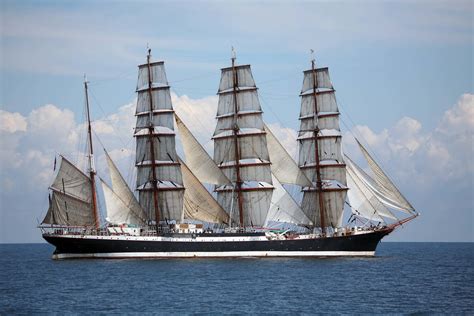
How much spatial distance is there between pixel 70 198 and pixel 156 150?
1063cm

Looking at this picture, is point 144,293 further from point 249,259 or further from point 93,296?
point 249,259

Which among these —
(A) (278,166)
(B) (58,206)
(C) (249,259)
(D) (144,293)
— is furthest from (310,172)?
(D) (144,293)

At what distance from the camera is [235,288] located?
61781 mm

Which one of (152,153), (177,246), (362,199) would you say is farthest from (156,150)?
(362,199)

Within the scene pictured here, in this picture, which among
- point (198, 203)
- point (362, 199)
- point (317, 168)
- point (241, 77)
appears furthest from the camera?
point (317, 168)

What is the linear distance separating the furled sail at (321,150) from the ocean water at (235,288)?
7.09m

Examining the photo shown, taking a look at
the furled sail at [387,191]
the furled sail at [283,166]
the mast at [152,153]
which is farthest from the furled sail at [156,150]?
the furled sail at [387,191]

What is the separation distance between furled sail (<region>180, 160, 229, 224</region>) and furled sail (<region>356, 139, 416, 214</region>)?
54.9ft

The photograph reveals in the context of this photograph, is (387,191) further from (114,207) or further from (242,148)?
(114,207)

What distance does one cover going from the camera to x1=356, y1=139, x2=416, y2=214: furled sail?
8575 cm

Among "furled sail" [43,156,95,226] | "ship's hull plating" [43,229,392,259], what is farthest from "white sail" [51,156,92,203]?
"ship's hull plating" [43,229,392,259]

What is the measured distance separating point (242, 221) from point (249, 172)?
5448 millimetres

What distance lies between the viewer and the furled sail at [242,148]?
87.4 metres

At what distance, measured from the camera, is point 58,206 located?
86062 mm
